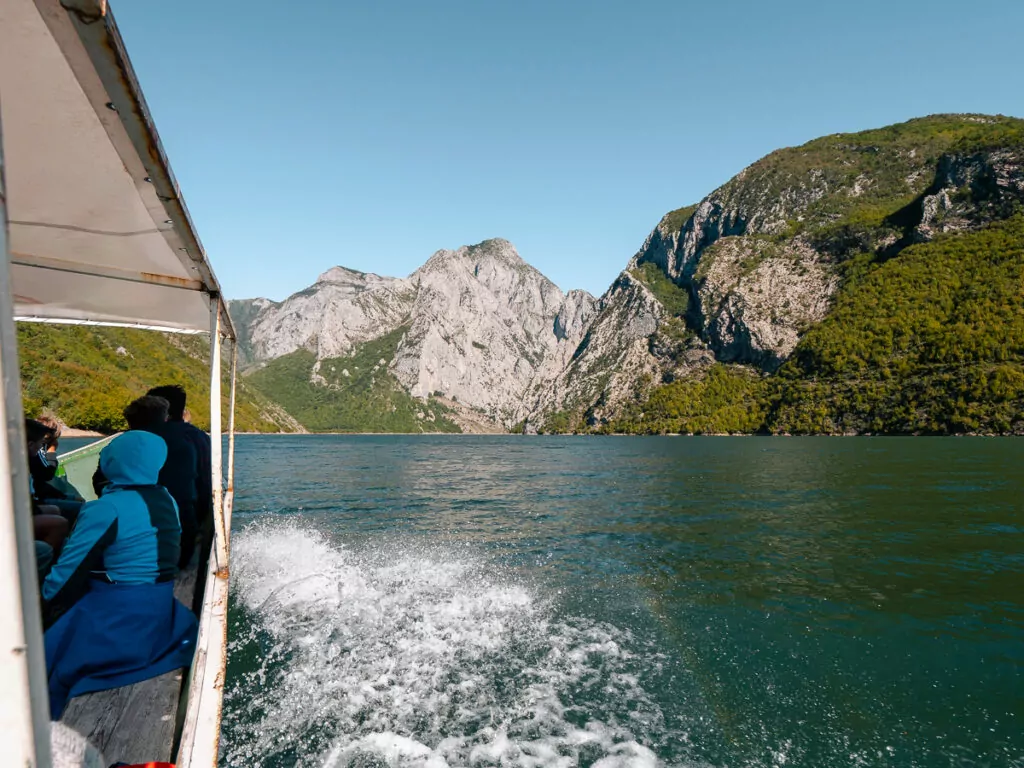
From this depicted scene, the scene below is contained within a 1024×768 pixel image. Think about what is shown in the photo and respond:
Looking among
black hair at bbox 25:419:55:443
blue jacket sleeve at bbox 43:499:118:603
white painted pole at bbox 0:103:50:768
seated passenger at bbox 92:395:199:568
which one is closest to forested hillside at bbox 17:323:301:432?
black hair at bbox 25:419:55:443

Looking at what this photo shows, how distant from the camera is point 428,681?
8.03 metres

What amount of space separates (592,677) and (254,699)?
187 inches

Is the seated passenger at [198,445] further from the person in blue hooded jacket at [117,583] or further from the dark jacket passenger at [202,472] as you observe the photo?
the person in blue hooded jacket at [117,583]

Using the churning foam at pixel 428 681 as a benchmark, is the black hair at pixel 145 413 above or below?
above

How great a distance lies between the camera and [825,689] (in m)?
8.05

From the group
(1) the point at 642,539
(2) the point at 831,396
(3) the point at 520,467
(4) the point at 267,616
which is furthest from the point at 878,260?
(4) the point at 267,616

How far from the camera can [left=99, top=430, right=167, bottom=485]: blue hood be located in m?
4.11

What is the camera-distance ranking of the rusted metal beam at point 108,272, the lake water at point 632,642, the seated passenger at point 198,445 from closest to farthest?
the rusted metal beam at point 108,272
the lake water at point 632,642
the seated passenger at point 198,445

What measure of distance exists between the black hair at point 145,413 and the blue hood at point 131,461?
88.6 inches

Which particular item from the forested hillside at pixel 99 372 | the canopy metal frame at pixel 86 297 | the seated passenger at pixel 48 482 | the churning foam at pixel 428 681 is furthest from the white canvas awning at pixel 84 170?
the forested hillside at pixel 99 372

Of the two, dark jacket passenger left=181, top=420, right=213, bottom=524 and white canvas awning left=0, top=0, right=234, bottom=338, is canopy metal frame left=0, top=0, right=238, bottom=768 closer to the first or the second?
white canvas awning left=0, top=0, right=234, bottom=338

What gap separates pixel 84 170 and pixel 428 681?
7.31 m

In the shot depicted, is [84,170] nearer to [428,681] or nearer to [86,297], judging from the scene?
[86,297]

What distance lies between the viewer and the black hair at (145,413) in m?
6.21
